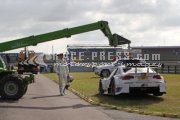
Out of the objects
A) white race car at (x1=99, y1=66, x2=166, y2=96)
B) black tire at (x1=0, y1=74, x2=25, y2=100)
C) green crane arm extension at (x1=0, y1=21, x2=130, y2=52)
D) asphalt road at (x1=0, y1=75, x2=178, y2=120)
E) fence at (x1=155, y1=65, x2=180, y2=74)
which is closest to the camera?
asphalt road at (x1=0, y1=75, x2=178, y2=120)

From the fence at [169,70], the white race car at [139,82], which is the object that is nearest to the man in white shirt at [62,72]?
the white race car at [139,82]

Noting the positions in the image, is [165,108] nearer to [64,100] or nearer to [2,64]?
[64,100]

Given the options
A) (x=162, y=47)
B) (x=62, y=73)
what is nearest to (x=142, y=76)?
(x=62, y=73)

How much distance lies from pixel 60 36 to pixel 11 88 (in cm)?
280

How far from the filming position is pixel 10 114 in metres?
15.2

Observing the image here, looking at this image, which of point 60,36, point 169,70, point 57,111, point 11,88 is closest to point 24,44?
point 60,36

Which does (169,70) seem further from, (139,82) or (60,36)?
(139,82)

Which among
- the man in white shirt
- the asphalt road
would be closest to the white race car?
the asphalt road

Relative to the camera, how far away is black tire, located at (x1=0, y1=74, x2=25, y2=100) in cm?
2033

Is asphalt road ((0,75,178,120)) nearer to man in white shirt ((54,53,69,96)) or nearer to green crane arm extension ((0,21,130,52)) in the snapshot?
green crane arm extension ((0,21,130,52))

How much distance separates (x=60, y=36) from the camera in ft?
69.1

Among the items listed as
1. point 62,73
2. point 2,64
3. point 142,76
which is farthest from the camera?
point 62,73

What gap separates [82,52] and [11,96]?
74.2 m

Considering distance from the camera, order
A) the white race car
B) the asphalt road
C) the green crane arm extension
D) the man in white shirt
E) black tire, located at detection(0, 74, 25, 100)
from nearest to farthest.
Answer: the asphalt road
the white race car
black tire, located at detection(0, 74, 25, 100)
the green crane arm extension
the man in white shirt
